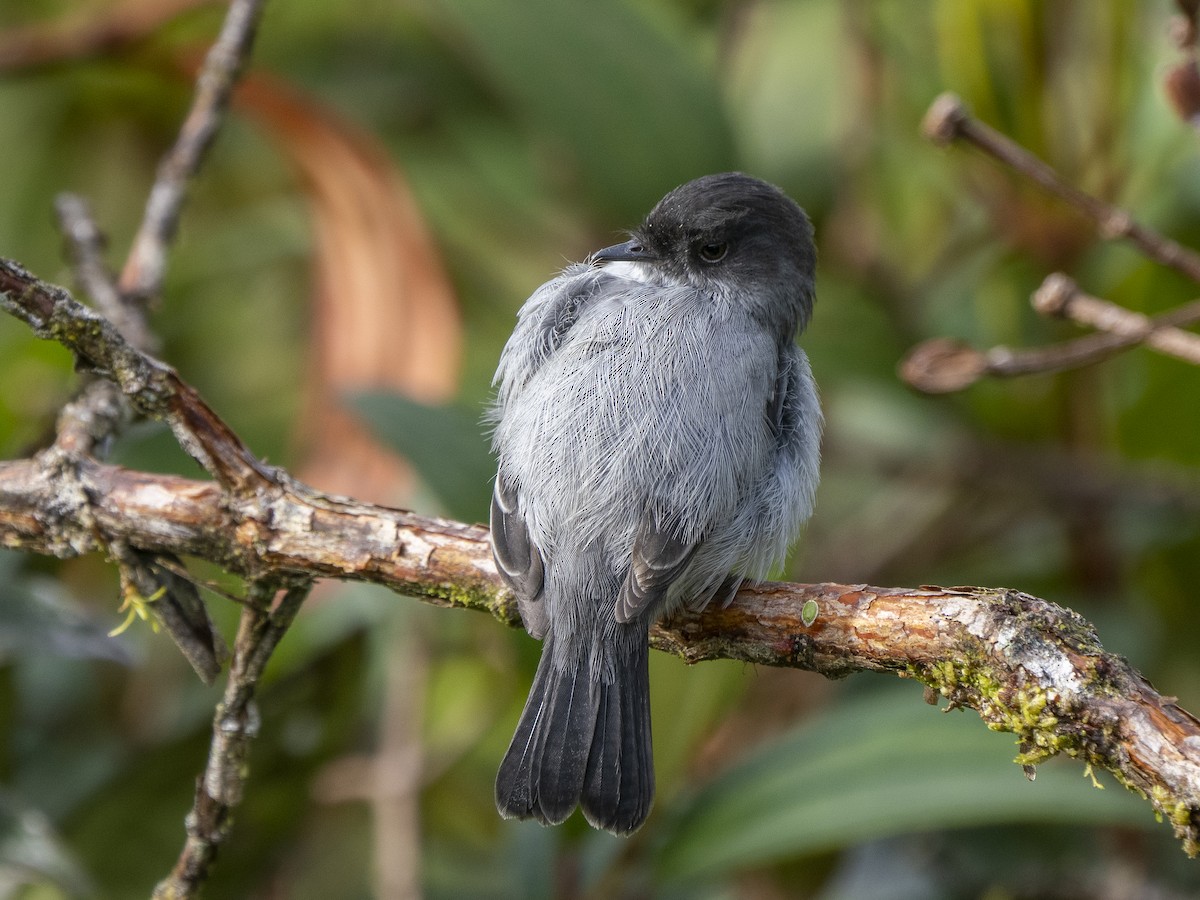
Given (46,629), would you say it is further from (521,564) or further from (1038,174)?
(1038,174)

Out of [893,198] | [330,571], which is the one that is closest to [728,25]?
[893,198]

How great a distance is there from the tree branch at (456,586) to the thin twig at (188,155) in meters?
0.67

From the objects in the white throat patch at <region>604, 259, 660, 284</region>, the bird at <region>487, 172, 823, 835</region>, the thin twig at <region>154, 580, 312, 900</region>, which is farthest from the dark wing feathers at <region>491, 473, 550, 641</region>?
the white throat patch at <region>604, 259, 660, 284</region>

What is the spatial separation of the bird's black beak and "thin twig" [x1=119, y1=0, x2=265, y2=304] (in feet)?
3.02

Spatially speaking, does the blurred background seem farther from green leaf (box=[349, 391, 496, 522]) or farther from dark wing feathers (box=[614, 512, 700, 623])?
dark wing feathers (box=[614, 512, 700, 623])

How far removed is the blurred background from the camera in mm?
2998

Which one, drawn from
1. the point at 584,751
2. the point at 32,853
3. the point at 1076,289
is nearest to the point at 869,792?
the point at 584,751

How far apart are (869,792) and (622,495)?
1.00 m

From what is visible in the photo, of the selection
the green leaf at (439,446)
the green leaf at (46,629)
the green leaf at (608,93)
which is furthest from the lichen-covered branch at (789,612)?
the green leaf at (608,93)

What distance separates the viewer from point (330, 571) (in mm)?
2191

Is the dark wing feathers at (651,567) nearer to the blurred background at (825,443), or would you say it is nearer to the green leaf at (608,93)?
the blurred background at (825,443)

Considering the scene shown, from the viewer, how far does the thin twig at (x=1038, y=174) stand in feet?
7.64

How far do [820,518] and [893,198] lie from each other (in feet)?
3.90

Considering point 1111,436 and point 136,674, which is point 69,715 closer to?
point 136,674
